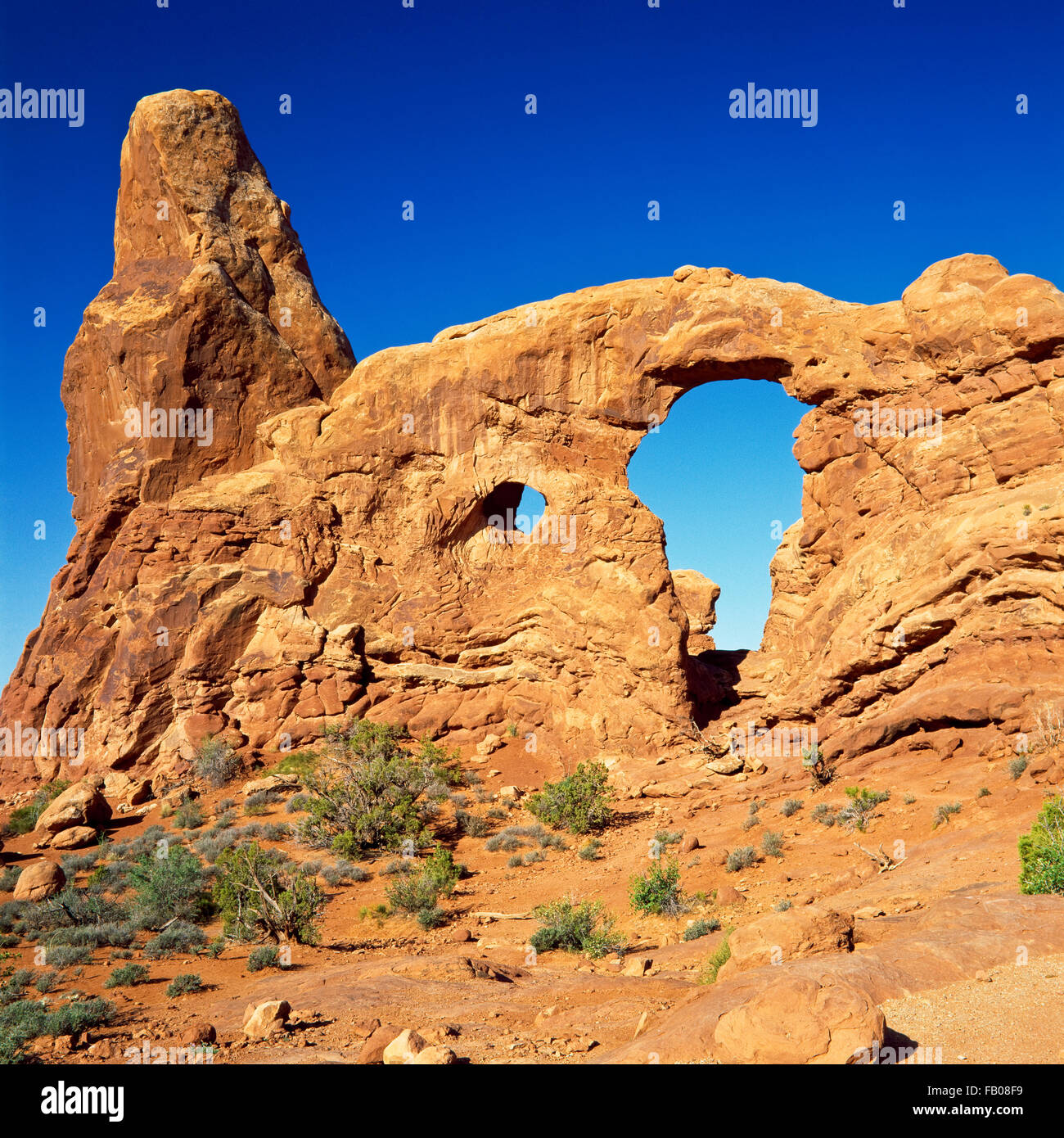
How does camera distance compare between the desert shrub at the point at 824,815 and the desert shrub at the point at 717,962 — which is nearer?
the desert shrub at the point at 717,962

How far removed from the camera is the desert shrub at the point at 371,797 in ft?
60.5

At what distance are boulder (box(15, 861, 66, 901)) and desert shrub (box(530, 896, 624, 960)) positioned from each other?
9610 mm

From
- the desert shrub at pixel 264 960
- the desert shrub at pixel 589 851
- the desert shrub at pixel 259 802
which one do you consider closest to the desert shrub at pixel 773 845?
the desert shrub at pixel 589 851

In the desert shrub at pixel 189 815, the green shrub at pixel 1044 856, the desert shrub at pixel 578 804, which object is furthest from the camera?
the desert shrub at pixel 189 815

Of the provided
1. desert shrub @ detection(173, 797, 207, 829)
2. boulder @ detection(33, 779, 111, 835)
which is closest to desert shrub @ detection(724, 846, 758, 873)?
desert shrub @ detection(173, 797, 207, 829)

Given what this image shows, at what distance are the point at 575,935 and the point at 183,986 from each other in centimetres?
500

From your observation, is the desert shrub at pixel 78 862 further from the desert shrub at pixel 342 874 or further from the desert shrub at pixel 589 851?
the desert shrub at pixel 589 851

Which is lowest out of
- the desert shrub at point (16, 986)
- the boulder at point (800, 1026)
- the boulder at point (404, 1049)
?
the desert shrub at point (16, 986)

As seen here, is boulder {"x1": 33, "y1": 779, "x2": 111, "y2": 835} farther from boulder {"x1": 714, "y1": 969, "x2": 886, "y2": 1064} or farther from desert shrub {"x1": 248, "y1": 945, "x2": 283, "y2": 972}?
boulder {"x1": 714, "y1": 969, "x2": 886, "y2": 1064}

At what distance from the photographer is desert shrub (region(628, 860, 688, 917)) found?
13.1m

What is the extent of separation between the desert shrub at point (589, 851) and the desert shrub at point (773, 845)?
135 inches

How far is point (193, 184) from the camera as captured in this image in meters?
26.7

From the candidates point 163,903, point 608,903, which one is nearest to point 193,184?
point 163,903

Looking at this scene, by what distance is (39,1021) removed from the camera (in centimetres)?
862
